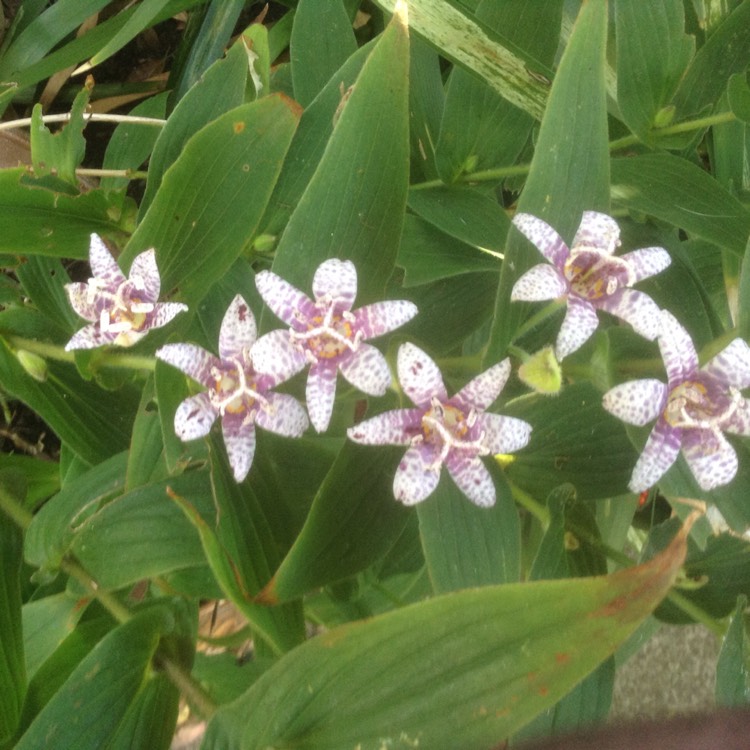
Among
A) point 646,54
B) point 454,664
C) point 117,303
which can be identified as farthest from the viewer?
point 646,54

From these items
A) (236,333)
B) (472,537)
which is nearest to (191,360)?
(236,333)

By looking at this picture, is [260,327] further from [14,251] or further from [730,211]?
[730,211]

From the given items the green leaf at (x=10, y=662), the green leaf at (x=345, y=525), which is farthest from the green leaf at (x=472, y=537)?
the green leaf at (x=10, y=662)

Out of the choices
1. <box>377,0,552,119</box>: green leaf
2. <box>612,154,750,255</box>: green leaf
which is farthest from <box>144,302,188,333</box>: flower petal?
<box>612,154,750,255</box>: green leaf

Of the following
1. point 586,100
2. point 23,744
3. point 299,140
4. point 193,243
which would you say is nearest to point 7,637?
point 23,744

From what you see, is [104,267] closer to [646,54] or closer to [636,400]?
[636,400]

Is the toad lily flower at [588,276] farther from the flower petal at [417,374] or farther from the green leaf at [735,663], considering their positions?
the green leaf at [735,663]

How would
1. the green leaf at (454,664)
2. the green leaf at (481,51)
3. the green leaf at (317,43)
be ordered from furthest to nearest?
the green leaf at (317,43)
the green leaf at (481,51)
the green leaf at (454,664)
